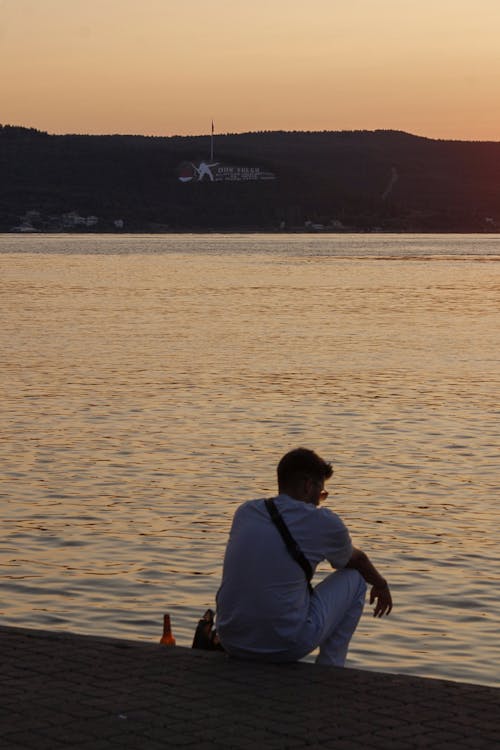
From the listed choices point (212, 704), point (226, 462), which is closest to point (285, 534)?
point (212, 704)

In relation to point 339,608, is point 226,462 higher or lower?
lower

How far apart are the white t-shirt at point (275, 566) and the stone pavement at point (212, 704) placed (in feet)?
0.85

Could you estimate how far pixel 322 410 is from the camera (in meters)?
22.6

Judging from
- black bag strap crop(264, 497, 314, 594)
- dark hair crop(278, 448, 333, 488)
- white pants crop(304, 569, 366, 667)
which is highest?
dark hair crop(278, 448, 333, 488)

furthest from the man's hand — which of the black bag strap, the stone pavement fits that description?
the black bag strap

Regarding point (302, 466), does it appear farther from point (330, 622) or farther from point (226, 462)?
point (226, 462)

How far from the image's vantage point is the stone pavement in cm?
637

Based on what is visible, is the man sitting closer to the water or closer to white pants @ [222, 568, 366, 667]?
white pants @ [222, 568, 366, 667]

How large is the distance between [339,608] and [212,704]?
1.08 meters

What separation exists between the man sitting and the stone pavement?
7.0 inches

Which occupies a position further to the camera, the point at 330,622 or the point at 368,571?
the point at 368,571

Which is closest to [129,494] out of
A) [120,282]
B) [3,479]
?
[3,479]

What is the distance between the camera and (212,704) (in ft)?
22.6

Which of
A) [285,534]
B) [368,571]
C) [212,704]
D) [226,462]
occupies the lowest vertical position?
[226,462]
